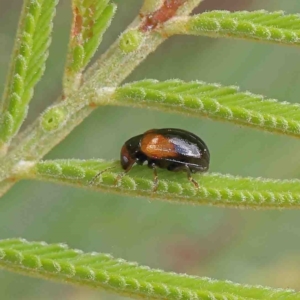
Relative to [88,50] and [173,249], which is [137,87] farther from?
[173,249]

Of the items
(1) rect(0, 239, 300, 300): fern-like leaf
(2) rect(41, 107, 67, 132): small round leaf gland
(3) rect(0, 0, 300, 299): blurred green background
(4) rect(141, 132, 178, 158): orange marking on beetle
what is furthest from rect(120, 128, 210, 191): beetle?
(3) rect(0, 0, 300, 299): blurred green background

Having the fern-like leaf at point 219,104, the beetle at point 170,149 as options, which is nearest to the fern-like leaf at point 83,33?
the fern-like leaf at point 219,104

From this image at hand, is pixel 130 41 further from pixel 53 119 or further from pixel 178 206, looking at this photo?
pixel 178 206

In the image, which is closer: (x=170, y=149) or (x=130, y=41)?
(x=130, y=41)

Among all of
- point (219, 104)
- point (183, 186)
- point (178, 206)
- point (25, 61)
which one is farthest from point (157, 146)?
point (178, 206)

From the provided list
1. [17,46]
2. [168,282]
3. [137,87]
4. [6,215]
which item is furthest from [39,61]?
[6,215]

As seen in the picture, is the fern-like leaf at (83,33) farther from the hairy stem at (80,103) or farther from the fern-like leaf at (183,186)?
the fern-like leaf at (183,186)
